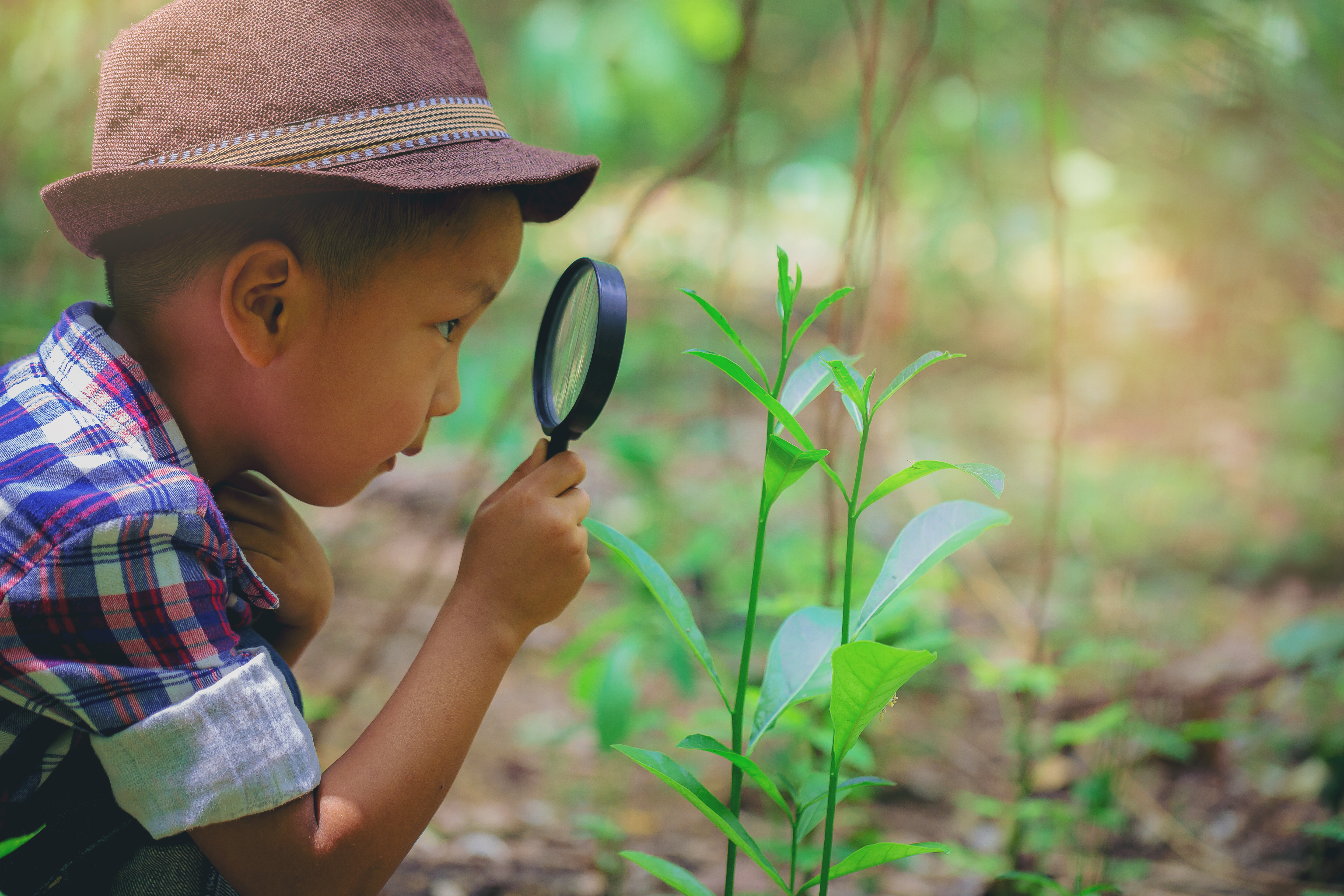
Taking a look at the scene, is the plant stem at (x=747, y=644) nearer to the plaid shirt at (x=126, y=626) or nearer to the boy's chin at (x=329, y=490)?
the plaid shirt at (x=126, y=626)

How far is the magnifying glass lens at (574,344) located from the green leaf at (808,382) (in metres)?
0.22

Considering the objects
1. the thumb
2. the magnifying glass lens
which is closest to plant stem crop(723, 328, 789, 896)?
the magnifying glass lens

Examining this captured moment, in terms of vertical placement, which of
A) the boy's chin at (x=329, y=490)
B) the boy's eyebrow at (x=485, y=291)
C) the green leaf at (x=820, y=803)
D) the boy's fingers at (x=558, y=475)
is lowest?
the green leaf at (x=820, y=803)

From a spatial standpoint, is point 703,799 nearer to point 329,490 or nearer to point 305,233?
point 329,490

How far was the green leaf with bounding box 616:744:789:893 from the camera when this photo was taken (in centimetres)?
87

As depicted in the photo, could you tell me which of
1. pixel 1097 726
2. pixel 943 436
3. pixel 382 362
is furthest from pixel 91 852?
pixel 943 436

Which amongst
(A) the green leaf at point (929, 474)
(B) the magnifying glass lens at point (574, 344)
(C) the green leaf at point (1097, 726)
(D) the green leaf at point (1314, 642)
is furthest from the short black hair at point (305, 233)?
(D) the green leaf at point (1314, 642)

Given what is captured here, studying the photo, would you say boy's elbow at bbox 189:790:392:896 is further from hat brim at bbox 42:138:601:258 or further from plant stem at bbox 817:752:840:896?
hat brim at bbox 42:138:601:258

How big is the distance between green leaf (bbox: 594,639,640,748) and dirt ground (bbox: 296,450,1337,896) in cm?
19

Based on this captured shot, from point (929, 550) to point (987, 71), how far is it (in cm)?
379

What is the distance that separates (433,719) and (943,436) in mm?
4076

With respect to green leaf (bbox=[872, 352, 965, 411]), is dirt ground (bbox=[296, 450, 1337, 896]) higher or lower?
lower

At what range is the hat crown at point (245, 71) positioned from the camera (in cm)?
99

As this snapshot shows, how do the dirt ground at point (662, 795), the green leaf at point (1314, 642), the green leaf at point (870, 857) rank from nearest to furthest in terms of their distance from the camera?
the green leaf at point (870, 857), the dirt ground at point (662, 795), the green leaf at point (1314, 642)
